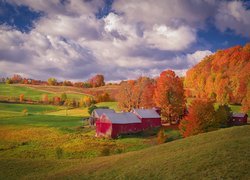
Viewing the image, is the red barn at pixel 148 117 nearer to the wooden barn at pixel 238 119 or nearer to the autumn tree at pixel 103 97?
the wooden barn at pixel 238 119

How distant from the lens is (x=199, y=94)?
12656 cm

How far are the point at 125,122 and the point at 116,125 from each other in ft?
9.02

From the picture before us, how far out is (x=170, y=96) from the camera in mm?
73812

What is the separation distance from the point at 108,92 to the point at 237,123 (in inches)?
3773

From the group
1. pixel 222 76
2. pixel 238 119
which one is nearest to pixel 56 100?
pixel 222 76

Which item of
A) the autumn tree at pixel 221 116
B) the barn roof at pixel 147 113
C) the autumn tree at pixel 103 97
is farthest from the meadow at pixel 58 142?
the autumn tree at pixel 103 97

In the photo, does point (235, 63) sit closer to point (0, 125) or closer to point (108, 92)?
point (108, 92)

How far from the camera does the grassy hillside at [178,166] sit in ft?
62.8

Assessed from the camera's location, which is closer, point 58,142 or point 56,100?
point 58,142

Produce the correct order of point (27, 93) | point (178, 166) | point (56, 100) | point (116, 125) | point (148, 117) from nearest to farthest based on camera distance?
point (178, 166) → point (116, 125) → point (148, 117) → point (56, 100) → point (27, 93)

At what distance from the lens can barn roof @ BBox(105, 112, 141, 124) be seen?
66188mm

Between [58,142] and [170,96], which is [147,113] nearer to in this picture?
[170,96]

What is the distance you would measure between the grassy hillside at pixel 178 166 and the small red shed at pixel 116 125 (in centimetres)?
3143

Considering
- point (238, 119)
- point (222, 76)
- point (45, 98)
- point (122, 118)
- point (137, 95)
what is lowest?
point (238, 119)
